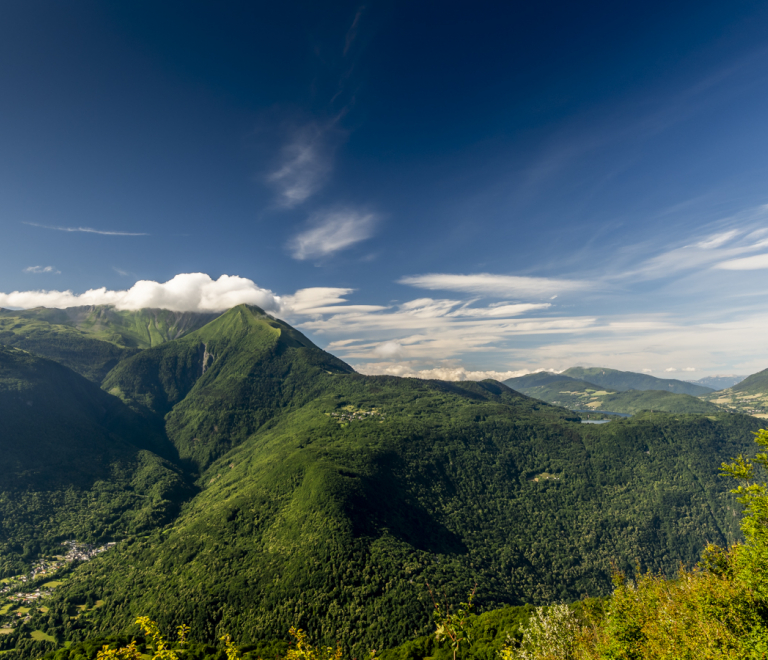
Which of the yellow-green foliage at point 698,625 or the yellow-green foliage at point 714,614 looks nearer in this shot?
the yellow-green foliage at point 698,625

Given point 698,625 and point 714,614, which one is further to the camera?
point 714,614

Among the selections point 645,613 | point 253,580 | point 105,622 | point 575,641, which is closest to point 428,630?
point 253,580

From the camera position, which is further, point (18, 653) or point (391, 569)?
point (391, 569)

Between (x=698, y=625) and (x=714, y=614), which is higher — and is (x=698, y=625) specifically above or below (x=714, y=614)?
below

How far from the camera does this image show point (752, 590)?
38875mm

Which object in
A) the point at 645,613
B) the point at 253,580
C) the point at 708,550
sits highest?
the point at 708,550

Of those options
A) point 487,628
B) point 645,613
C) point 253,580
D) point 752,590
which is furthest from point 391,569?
point 752,590

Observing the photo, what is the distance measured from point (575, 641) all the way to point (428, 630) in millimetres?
145431

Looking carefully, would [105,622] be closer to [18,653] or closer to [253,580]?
[18,653]

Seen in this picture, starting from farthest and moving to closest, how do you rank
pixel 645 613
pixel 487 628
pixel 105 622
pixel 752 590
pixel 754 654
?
pixel 105 622
pixel 487 628
pixel 645 613
pixel 752 590
pixel 754 654

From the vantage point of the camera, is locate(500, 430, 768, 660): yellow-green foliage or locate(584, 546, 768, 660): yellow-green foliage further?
locate(500, 430, 768, 660): yellow-green foliage

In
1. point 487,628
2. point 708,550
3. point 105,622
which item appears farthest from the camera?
point 105,622

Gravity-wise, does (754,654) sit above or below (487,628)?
above

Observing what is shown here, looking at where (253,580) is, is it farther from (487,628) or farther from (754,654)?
(754,654)
